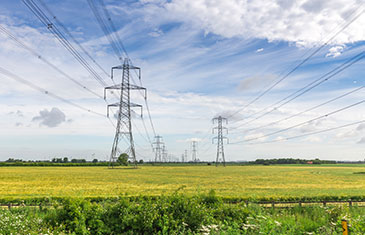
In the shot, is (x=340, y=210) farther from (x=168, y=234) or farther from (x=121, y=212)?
(x=121, y=212)

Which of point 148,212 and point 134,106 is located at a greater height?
point 134,106

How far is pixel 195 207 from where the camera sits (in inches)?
460

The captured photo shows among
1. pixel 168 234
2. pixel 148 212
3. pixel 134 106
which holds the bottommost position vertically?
pixel 168 234

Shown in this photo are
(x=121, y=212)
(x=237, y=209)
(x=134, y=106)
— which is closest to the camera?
(x=121, y=212)

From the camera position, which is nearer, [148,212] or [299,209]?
[148,212]

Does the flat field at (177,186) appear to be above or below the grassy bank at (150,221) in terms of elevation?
below

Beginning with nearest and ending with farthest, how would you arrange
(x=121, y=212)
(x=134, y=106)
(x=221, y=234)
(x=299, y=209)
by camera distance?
(x=221, y=234) < (x=121, y=212) < (x=299, y=209) < (x=134, y=106)

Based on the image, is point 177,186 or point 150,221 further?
point 177,186

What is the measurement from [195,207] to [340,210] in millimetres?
6822

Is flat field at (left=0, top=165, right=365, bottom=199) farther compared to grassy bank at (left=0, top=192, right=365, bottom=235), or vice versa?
flat field at (left=0, top=165, right=365, bottom=199)

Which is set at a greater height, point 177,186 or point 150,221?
point 150,221

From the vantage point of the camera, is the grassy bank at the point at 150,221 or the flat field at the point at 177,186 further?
the flat field at the point at 177,186

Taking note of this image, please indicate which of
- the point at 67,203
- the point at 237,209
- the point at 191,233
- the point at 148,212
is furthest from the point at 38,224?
the point at 237,209

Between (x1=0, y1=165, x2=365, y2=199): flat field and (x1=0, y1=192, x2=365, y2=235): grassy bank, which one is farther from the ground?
(x1=0, y1=192, x2=365, y2=235): grassy bank
